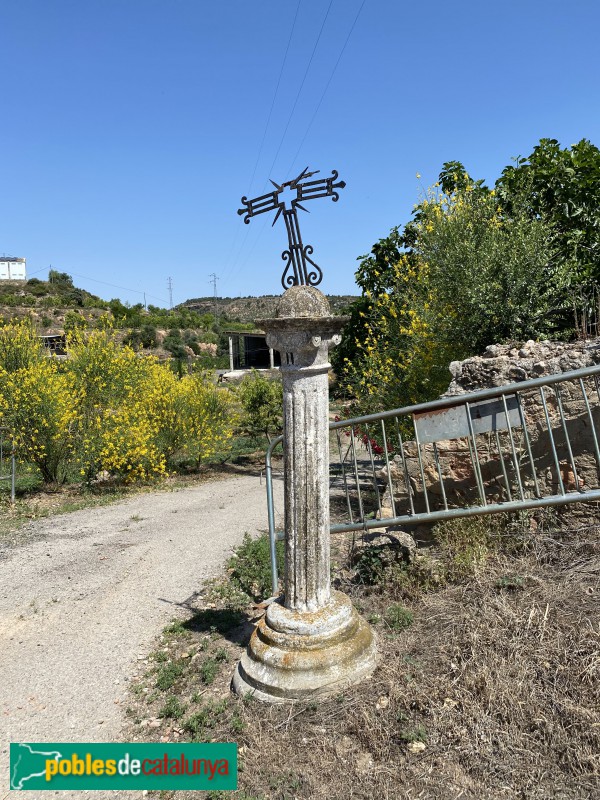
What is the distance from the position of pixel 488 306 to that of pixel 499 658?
4624 mm

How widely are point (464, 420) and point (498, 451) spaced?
1.49 feet

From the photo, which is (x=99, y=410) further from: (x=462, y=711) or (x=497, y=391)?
(x=462, y=711)

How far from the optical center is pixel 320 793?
252cm

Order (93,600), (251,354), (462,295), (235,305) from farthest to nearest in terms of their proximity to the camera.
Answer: (235,305) → (251,354) → (462,295) → (93,600)

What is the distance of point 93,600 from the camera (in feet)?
17.5

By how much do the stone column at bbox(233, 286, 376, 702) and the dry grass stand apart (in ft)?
0.43

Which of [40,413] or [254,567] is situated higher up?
[40,413]

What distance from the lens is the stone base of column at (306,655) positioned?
10.3ft

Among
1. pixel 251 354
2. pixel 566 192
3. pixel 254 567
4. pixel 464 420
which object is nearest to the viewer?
pixel 464 420

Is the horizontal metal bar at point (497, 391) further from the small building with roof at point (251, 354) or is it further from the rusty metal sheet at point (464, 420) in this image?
the small building with roof at point (251, 354)

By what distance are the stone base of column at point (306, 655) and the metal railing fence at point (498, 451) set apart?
837 millimetres

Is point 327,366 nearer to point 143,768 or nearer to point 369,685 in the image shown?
point 369,685

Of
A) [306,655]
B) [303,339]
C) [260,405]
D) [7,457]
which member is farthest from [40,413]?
[306,655]

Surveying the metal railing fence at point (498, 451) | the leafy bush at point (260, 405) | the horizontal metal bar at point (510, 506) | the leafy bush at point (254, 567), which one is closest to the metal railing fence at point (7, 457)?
the leafy bush at point (254, 567)
